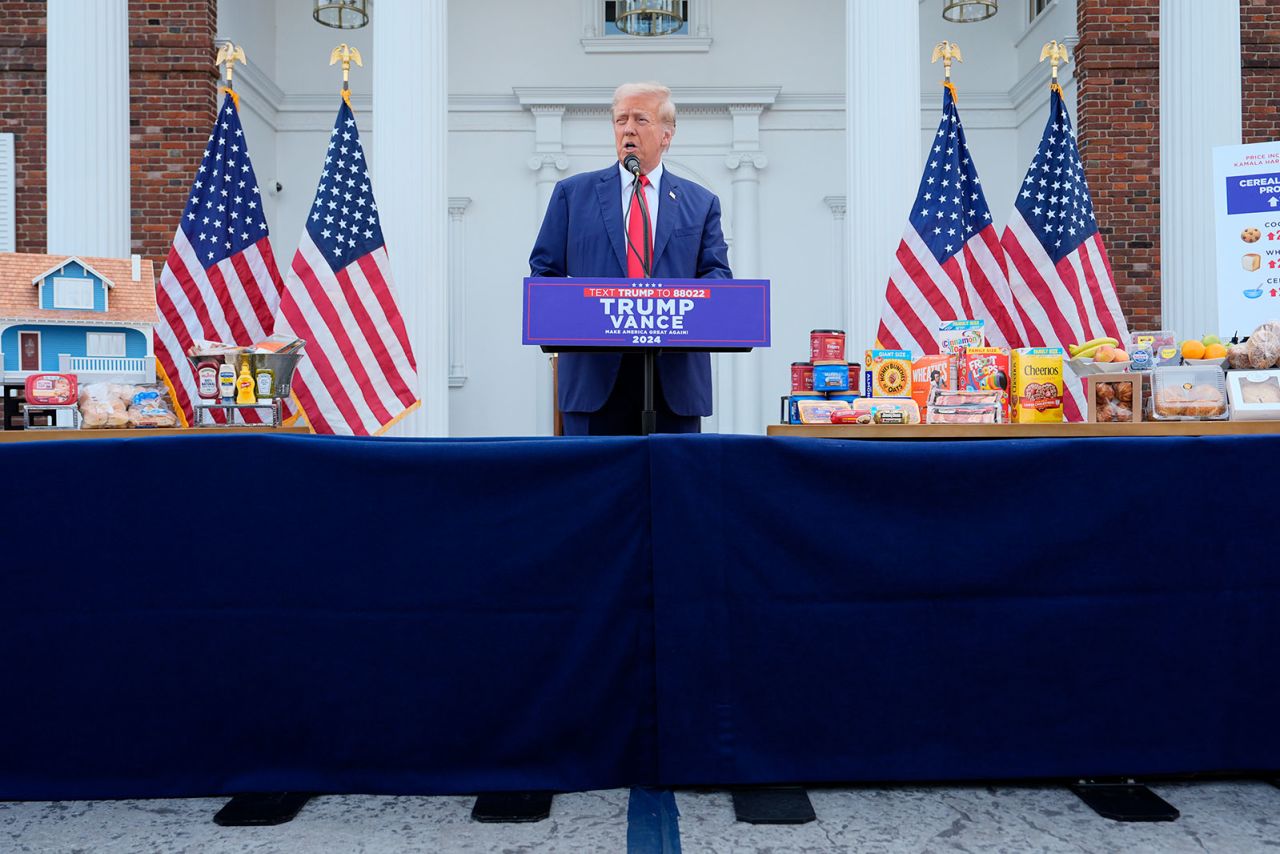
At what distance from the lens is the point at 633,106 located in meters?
3.00

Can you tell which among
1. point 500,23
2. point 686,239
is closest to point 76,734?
point 686,239

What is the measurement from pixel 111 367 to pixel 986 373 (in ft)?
9.11

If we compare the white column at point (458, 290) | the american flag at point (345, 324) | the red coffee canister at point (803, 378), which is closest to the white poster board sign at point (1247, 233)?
the red coffee canister at point (803, 378)

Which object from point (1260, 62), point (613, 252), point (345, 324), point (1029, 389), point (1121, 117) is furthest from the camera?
point (1260, 62)

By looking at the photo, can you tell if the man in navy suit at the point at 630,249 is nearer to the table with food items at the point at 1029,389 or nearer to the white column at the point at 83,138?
the table with food items at the point at 1029,389

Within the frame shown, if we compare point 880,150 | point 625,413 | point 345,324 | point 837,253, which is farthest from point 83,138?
point 837,253

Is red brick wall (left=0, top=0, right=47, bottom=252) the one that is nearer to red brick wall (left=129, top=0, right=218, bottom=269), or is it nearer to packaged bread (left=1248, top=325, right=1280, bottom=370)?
red brick wall (left=129, top=0, right=218, bottom=269)

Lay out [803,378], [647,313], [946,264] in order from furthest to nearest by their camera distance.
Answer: [946,264]
[803,378]
[647,313]

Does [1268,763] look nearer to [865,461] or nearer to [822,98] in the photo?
[865,461]

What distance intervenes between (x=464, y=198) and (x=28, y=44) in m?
4.36

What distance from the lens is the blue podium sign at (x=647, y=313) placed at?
7.89ft

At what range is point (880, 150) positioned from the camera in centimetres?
593

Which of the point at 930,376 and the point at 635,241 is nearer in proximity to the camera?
the point at 930,376

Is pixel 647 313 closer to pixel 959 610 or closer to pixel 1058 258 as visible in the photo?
pixel 959 610
